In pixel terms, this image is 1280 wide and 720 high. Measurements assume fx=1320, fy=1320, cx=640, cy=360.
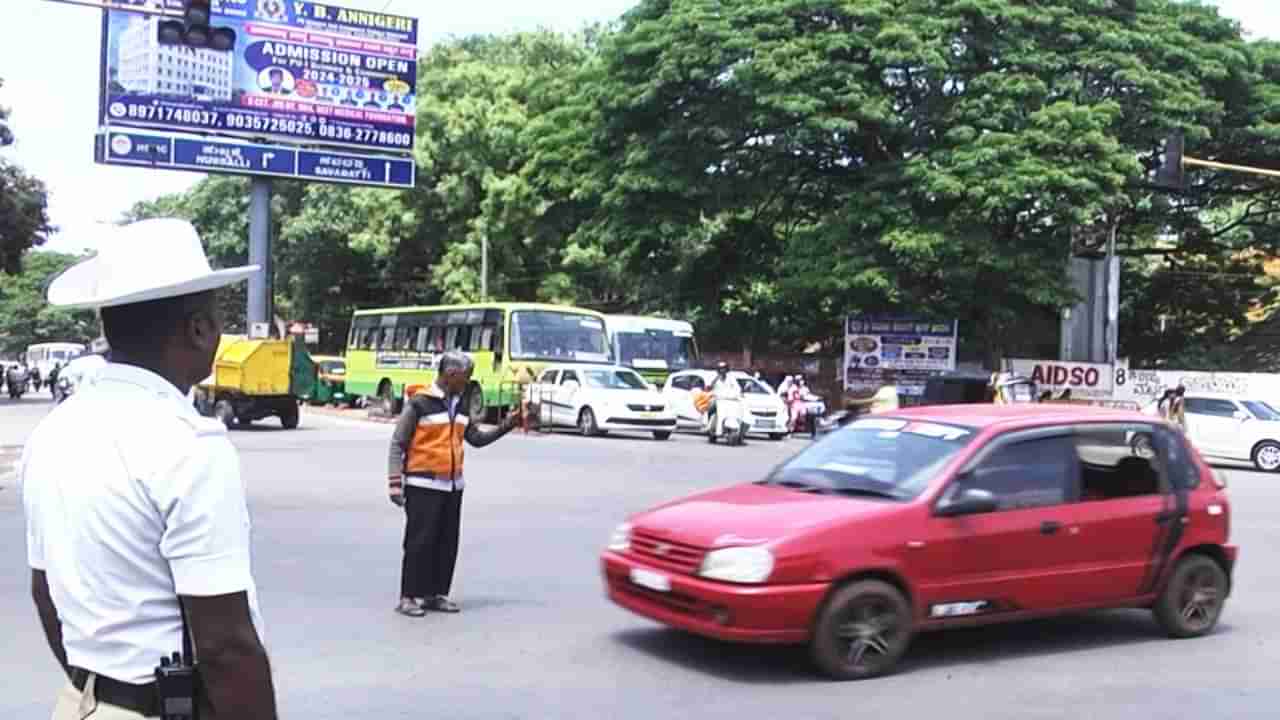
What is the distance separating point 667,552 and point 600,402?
67.7ft

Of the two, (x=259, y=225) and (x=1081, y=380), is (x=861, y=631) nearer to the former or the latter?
(x=1081, y=380)

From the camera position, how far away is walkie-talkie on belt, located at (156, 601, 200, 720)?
94.1 inches

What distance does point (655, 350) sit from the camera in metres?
35.7

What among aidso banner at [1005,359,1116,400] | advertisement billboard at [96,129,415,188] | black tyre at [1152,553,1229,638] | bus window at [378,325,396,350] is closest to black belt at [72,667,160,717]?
black tyre at [1152,553,1229,638]

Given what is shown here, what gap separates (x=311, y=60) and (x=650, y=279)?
11.0 meters

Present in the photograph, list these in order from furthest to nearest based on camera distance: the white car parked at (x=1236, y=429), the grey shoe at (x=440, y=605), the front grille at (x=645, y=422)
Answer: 1. the front grille at (x=645, y=422)
2. the white car parked at (x=1236, y=429)
3. the grey shoe at (x=440, y=605)

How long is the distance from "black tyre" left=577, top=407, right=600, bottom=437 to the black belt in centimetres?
2557

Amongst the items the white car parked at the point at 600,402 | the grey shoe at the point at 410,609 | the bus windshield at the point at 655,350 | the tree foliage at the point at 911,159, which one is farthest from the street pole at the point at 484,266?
the grey shoe at the point at 410,609

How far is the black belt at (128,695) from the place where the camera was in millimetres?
2426

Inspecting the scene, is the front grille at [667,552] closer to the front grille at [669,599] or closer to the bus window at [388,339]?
the front grille at [669,599]

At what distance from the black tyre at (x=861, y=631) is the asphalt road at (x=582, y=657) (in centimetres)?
11

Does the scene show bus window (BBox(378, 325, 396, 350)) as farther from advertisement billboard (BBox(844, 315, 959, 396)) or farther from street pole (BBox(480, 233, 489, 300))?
advertisement billboard (BBox(844, 315, 959, 396))

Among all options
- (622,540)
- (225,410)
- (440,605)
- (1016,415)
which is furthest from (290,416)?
(1016,415)

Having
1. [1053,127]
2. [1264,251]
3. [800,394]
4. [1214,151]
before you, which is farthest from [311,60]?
[1264,251]
